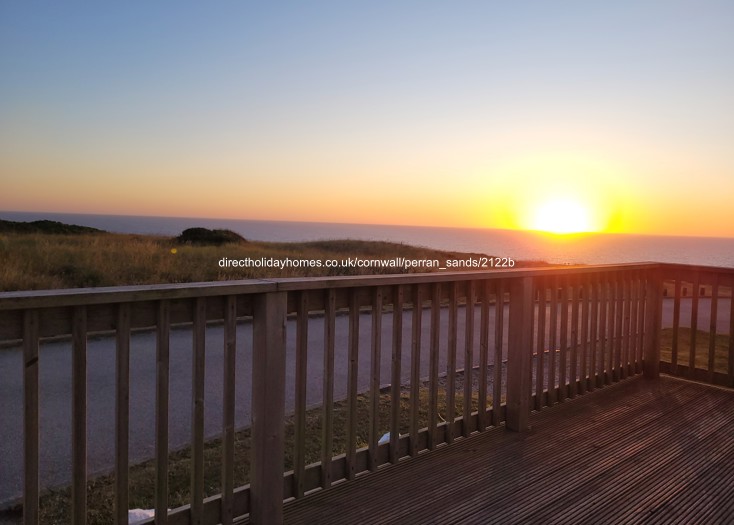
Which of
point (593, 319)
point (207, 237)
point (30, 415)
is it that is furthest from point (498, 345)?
point (207, 237)

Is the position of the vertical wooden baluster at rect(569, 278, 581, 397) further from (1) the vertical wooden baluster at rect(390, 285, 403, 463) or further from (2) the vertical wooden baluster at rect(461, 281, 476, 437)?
(1) the vertical wooden baluster at rect(390, 285, 403, 463)

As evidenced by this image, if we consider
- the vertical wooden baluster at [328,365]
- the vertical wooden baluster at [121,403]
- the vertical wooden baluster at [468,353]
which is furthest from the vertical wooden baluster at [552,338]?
the vertical wooden baluster at [121,403]

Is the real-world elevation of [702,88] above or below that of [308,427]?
above

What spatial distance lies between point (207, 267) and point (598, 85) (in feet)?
34.5

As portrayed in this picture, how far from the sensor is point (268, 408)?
248 cm

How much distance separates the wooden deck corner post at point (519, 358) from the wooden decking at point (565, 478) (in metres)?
0.14

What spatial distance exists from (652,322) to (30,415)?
5.34 m

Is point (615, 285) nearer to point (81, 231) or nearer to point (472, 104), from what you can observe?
point (472, 104)

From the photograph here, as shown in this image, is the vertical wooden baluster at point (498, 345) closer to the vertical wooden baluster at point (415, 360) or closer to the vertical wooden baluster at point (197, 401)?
the vertical wooden baluster at point (415, 360)

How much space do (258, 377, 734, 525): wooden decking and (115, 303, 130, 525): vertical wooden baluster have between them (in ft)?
2.71

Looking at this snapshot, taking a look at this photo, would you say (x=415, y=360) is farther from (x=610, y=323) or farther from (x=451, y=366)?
(x=610, y=323)

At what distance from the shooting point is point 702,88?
8312mm

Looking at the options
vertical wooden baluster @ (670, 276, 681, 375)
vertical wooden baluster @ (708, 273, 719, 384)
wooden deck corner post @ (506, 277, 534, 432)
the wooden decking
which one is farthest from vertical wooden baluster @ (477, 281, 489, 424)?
vertical wooden baluster @ (670, 276, 681, 375)

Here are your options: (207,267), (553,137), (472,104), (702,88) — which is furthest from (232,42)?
(553,137)
